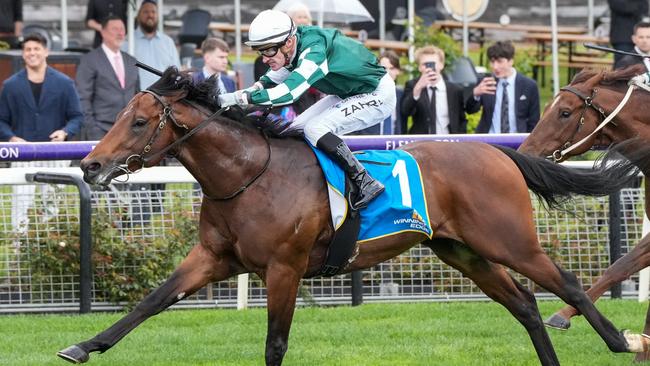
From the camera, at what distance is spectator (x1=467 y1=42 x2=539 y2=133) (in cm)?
1070

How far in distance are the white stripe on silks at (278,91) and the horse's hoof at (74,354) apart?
4.99 ft

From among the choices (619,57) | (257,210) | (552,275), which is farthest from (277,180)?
(619,57)

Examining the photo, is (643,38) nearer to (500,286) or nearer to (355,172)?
(500,286)

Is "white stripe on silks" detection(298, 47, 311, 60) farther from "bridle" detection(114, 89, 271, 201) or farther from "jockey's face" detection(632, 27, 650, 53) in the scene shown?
"jockey's face" detection(632, 27, 650, 53)

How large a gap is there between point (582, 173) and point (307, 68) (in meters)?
1.72

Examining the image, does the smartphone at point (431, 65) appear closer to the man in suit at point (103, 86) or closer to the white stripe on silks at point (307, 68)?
the man in suit at point (103, 86)

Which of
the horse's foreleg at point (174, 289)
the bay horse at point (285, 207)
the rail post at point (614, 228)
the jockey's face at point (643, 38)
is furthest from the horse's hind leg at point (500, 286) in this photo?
the jockey's face at point (643, 38)

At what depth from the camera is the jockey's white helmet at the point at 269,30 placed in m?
6.36

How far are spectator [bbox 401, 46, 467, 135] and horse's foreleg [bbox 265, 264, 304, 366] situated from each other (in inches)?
179

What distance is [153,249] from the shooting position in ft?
29.2

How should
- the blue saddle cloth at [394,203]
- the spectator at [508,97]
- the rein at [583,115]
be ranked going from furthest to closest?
the spectator at [508,97] → the rein at [583,115] → the blue saddle cloth at [394,203]

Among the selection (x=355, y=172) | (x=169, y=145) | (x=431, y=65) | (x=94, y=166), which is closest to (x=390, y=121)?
(x=431, y=65)

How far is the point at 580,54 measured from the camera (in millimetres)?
19031

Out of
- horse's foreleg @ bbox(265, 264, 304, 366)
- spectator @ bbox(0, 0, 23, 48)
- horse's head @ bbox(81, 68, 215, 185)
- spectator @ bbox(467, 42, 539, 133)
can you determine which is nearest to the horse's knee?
horse's foreleg @ bbox(265, 264, 304, 366)
